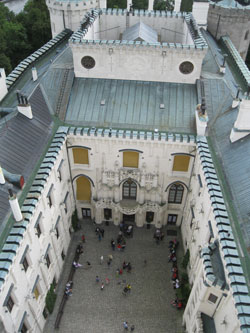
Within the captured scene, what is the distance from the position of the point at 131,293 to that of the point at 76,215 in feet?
38.2

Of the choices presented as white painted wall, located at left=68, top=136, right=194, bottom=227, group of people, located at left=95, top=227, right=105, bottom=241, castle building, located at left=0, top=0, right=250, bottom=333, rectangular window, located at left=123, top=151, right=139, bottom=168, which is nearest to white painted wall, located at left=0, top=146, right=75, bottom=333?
castle building, located at left=0, top=0, right=250, bottom=333

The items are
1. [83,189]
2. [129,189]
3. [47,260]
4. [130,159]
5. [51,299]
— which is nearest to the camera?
[47,260]

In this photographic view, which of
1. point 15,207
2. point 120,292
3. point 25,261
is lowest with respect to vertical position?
point 120,292

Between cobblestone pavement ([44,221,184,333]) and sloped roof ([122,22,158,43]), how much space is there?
2355 centimetres

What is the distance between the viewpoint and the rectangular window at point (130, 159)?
36.2 metres

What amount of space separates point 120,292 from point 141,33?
95.9 feet

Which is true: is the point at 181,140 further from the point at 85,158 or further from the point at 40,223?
the point at 40,223

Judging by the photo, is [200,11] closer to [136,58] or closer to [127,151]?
[136,58]

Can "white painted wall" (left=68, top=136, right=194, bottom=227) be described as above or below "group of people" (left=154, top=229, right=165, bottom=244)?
above

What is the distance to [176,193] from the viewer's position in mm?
39375

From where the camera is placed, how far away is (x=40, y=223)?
29.3m

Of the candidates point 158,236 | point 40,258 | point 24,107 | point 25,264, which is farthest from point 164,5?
point 25,264

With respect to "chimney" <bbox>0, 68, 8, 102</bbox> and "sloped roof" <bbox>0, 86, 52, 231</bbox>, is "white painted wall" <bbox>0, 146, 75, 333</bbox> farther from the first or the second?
"chimney" <bbox>0, 68, 8, 102</bbox>

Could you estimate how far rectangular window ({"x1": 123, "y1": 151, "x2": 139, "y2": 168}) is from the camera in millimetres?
36188
